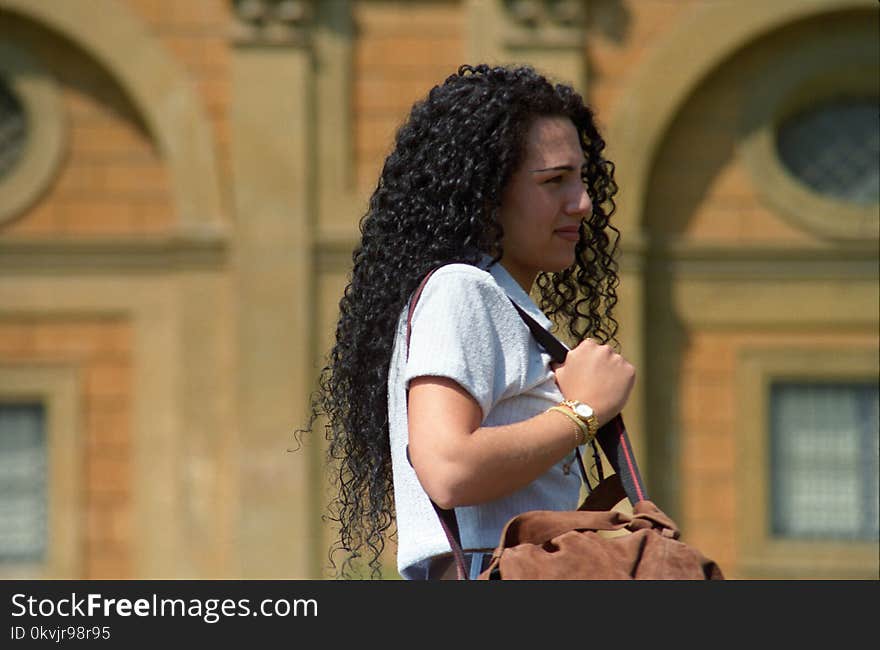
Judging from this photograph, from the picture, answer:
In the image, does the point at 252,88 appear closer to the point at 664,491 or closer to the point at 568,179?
the point at 664,491

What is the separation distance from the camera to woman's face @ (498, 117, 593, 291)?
2691mm

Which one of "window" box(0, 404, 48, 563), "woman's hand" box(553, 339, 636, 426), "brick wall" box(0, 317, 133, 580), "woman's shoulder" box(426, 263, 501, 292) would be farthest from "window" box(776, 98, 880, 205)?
"woman's shoulder" box(426, 263, 501, 292)

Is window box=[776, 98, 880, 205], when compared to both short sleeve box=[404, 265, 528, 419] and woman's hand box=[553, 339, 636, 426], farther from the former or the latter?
short sleeve box=[404, 265, 528, 419]

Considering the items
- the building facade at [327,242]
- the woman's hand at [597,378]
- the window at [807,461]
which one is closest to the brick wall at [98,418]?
the building facade at [327,242]

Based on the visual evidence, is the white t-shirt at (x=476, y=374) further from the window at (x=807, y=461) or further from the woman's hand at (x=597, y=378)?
the window at (x=807, y=461)

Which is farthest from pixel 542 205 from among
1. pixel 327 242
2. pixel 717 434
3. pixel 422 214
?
pixel 717 434

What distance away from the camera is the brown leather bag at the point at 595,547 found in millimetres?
2307

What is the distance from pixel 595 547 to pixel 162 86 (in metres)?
9.58

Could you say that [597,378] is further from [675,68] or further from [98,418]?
[98,418]

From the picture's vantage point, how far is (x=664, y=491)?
11609 mm

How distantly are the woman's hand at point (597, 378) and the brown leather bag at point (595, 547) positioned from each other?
0.28 ft

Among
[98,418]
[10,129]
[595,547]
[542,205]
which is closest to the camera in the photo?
[595,547]

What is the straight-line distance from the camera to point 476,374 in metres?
2.46
